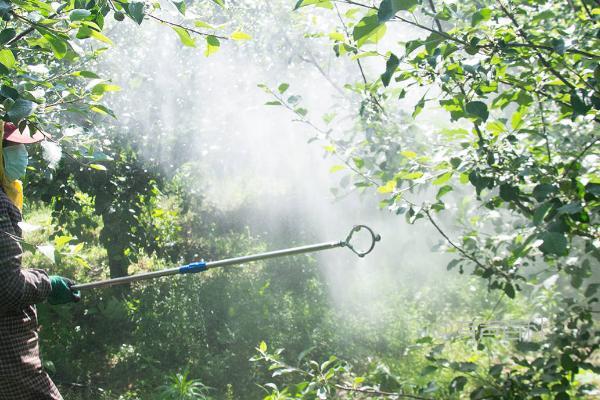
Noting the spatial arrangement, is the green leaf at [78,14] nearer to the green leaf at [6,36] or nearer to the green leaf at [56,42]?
the green leaf at [56,42]

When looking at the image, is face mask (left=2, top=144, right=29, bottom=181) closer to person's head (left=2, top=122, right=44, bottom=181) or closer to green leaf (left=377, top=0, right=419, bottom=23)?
person's head (left=2, top=122, right=44, bottom=181)

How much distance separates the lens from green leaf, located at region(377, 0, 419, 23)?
1438 millimetres

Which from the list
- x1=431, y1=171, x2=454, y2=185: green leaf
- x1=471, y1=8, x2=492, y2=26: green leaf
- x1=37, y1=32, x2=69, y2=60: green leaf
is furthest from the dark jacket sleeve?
x1=471, y1=8, x2=492, y2=26: green leaf

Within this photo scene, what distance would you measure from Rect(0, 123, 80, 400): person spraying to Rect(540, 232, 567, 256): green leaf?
1.83m

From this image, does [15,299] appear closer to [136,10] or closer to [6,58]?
[6,58]

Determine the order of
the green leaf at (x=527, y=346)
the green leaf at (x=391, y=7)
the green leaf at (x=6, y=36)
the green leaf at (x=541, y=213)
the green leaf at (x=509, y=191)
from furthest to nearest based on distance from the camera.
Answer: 1. the green leaf at (x=527, y=346)
2. the green leaf at (x=509, y=191)
3. the green leaf at (x=541, y=213)
4. the green leaf at (x=6, y=36)
5. the green leaf at (x=391, y=7)

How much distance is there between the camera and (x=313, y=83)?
23.5ft

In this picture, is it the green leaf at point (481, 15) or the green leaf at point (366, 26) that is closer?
the green leaf at point (366, 26)

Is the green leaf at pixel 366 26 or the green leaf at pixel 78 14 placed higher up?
the green leaf at pixel 366 26

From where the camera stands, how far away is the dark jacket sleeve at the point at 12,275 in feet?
7.02

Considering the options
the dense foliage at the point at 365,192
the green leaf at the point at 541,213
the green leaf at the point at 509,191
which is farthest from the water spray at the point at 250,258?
the green leaf at the point at 541,213

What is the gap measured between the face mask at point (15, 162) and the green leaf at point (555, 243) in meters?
1.69

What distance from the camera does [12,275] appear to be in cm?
215

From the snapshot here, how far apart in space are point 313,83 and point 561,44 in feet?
18.3
